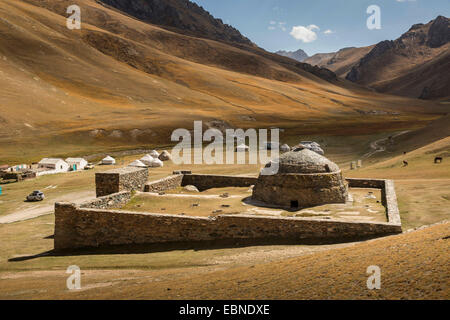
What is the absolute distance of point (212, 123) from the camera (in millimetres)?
84375

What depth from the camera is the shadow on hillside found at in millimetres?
14081

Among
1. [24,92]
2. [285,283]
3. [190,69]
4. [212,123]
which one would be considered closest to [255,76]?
[190,69]

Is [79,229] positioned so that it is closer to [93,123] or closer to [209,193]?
[209,193]

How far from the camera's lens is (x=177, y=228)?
1592cm

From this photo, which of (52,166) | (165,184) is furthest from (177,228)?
(52,166)

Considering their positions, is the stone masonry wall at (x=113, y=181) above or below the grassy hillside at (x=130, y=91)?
below
